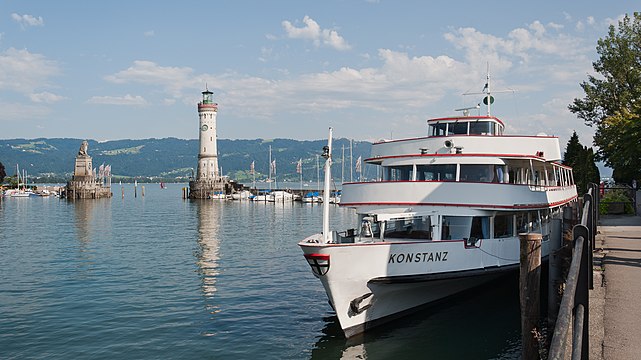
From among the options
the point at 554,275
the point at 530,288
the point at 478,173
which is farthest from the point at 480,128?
the point at 530,288

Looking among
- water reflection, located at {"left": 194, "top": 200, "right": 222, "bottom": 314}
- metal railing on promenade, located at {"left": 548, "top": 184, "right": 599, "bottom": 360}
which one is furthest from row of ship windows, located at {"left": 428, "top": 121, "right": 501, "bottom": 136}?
metal railing on promenade, located at {"left": 548, "top": 184, "right": 599, "bottom": 360}

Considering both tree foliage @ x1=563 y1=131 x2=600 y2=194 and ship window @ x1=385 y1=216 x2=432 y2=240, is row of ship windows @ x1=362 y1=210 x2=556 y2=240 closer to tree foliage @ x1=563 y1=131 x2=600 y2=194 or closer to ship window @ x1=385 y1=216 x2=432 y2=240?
ship window @ x1=385 y1=216 x2=432 y2=240

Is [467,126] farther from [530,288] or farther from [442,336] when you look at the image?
[530,288]

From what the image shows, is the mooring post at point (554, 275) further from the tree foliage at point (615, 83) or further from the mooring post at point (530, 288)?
the tree foliage at point (615, 83)

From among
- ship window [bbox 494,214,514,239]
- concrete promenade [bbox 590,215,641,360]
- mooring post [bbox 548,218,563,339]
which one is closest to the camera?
concrete promenade [bbox 590,215,641,360]

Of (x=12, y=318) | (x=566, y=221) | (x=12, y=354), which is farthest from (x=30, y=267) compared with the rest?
(x=566, y=221)

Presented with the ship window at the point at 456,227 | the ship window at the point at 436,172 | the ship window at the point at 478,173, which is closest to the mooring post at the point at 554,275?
the ship window at the point at 456,227

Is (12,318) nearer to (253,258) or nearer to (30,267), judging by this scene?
(30,267)

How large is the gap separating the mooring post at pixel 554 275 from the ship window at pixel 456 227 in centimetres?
376

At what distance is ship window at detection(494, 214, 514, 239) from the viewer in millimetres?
17828

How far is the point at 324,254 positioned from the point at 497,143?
788 cm

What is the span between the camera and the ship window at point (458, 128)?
67.0ft

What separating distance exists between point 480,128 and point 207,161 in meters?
97.9

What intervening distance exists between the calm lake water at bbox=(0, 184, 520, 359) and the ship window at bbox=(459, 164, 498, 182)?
3844mm
